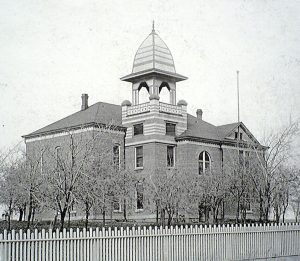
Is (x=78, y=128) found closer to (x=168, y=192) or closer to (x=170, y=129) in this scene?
(x=170, y=129)

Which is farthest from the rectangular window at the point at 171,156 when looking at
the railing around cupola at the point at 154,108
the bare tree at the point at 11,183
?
the bare tree at the point at 11,183

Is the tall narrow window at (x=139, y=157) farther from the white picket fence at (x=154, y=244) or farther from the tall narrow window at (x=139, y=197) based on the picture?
the white picket fence at (x=154, y=244)

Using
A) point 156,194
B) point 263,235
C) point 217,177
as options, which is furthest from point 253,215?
point 263,235

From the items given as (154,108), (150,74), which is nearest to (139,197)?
(154,108)

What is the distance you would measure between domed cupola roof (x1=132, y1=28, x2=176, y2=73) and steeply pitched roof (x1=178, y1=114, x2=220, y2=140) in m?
5.05

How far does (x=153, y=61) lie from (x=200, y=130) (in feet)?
24.7

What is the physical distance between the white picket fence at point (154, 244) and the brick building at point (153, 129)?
1954 cm

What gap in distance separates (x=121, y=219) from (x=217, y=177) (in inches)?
330

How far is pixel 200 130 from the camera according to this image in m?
45.6

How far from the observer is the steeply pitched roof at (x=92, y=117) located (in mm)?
42188

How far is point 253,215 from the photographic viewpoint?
46688mm

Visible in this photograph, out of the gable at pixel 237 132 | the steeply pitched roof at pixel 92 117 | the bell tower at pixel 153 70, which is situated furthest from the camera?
the gable at pixel 237 132

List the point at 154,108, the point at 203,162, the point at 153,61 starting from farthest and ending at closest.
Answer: the point at 203,162
the point at 153,61
the point at 154,108

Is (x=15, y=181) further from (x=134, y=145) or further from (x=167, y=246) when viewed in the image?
(x=167, y=246)
